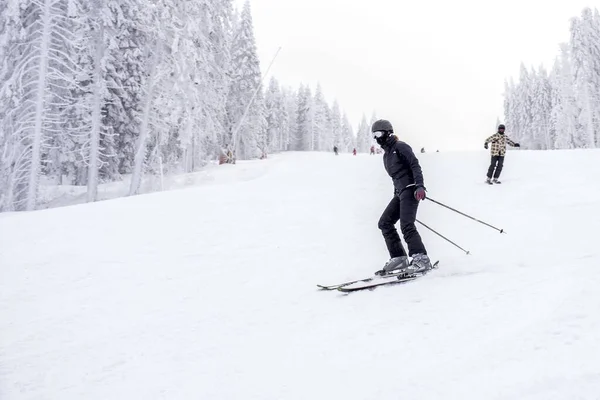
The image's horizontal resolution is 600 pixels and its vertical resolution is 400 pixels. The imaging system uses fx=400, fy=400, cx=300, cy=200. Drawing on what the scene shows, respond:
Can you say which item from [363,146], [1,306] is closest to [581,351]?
[1,306]

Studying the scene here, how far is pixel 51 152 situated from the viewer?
80.8 ft

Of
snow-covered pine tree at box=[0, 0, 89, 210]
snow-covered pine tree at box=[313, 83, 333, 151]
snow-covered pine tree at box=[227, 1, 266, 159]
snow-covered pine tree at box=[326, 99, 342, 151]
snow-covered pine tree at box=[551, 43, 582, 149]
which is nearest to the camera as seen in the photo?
snow-covered pine tree at box=[0, 0, 89, 210]

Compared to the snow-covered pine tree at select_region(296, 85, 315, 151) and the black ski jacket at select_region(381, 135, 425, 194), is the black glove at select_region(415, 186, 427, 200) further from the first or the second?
the snow-covered pine tree at select_region(296, 85, 315, 151)

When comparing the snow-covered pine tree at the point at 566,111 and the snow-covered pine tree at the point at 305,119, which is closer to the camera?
the snow-covered pine tree at the point at 566,111

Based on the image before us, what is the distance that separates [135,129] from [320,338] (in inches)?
1099

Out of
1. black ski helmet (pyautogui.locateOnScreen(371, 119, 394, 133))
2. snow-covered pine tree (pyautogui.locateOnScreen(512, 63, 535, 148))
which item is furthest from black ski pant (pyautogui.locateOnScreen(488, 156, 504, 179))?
snow-covered pine tree (pyautogui.locateOnScreen(512, 63, 535, 148))

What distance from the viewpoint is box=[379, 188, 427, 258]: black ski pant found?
570cm

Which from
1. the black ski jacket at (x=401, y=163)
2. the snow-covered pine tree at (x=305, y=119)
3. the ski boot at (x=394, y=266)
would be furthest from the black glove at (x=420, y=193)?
the snow-covered pine tree at (x=305, y=119)

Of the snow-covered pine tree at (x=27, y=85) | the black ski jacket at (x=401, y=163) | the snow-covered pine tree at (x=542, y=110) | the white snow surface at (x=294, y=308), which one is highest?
the snow-covered pine tree at (x=542, y=110)

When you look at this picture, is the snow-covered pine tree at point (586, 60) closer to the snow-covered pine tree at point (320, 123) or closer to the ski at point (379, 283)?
the ski at point (379, 283)

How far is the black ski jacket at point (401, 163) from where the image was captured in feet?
19.1

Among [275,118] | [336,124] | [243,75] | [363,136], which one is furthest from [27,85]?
[363,136]

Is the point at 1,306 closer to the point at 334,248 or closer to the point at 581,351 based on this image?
the point at 334,248

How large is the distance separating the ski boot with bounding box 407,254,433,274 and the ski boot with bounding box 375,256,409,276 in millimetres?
219
